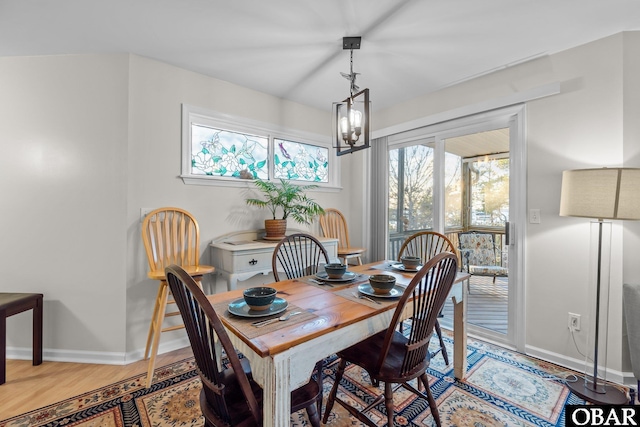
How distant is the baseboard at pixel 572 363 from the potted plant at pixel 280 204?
2.32m

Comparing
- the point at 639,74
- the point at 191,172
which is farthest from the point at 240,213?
the point at 639,74

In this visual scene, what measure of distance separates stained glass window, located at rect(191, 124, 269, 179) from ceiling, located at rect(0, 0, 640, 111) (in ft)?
2.00

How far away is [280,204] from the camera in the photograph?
3.07 meters

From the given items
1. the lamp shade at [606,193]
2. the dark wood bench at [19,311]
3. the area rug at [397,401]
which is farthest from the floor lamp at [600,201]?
the dark wood bench at [19,311]

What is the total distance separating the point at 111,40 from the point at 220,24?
0.92 metres

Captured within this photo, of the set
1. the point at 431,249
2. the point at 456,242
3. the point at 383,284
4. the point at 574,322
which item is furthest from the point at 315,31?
the point at 574,322

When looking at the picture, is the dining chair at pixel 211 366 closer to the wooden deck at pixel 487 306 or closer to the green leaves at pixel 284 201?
the green leaves at pixel 284 201

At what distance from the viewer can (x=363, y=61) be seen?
2.48m

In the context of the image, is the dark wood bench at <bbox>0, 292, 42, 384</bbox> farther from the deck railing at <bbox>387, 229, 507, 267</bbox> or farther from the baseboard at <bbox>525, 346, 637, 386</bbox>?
the baseboard at <bbox>525, 346, 637, 386</bbox>

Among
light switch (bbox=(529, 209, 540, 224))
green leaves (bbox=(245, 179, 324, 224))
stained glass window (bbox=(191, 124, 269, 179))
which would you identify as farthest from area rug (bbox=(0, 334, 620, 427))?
stained glass window (bbox=(191, 124, 269, 179))

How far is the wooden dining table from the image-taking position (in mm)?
980

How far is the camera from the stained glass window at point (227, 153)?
2.83m

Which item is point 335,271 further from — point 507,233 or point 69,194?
point 69,194

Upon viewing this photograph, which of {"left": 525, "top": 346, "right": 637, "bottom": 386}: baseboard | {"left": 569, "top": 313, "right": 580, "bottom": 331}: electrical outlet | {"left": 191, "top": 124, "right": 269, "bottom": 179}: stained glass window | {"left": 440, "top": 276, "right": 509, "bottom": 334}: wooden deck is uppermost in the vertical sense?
{"left": 191, "top": 124, "right": 269, "bottom": 179}: stained glass window
